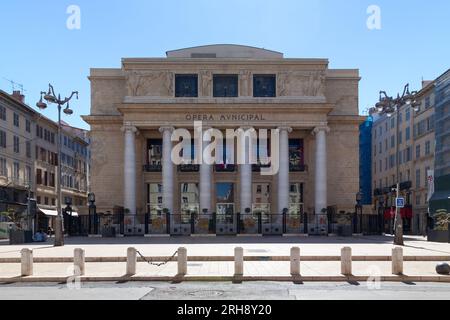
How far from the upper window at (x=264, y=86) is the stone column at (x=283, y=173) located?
451 centimetres

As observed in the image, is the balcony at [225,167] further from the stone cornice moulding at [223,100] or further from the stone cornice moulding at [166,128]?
the stone cornice moulding at [223,100]

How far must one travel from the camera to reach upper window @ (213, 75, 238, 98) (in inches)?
2148

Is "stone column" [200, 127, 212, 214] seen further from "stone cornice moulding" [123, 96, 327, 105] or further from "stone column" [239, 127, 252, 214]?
"stone column" [239, 127, 252, 214]

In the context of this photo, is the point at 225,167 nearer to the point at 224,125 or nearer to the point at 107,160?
the point at 224,125

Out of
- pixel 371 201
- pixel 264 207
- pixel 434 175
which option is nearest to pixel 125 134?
pixel 264 207

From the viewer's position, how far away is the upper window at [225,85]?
179 feet

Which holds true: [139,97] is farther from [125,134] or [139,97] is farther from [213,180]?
[213,180]

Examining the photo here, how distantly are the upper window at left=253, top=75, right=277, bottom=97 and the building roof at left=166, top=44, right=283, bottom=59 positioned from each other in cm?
513

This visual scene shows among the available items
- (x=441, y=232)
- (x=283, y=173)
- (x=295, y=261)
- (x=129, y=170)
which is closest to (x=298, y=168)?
(x=283, y=173)

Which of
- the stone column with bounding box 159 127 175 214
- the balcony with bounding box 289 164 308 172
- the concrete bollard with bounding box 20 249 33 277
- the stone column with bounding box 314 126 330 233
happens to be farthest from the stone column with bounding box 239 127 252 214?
the concrete bollard with bounding box 20 249 33 277

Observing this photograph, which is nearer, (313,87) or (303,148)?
(313,87)
